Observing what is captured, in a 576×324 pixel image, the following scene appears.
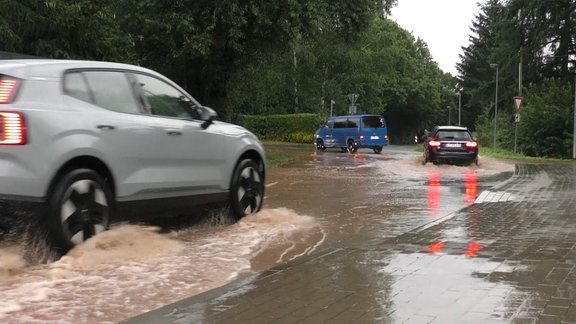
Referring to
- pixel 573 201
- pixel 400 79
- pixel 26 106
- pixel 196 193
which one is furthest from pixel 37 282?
pixel 400 79

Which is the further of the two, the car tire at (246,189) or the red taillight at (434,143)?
the red taillight at (434,143)

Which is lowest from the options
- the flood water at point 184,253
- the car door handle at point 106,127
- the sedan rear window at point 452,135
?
the flood water at point 184,253

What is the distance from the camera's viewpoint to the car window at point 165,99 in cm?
672

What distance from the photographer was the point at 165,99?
22.9ft

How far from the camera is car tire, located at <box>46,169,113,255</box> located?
5340 mm

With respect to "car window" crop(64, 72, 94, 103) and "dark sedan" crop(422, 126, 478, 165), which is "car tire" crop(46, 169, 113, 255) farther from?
"dark sedan" crop(422, 126, 478, 165)

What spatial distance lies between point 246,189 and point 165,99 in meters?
1.74

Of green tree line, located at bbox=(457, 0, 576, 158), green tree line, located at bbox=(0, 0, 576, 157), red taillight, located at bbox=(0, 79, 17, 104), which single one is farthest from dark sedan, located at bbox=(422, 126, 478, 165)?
red taillight, located at bbox=(0, 79, 17, 104)

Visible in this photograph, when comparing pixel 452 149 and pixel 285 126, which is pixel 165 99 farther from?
pixel 285 126

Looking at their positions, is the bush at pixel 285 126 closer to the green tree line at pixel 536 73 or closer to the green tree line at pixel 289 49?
the green tree line at pixel 289 49

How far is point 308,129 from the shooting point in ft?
145

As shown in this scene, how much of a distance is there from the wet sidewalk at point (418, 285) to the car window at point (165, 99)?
2296mm

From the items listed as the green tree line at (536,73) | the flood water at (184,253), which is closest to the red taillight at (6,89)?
the flood water at (184,253)

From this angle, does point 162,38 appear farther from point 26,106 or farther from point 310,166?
point 26,106
